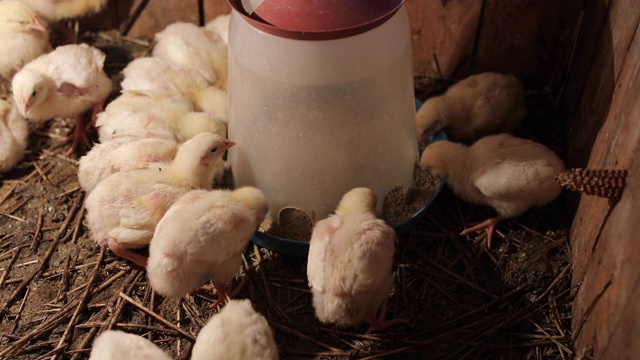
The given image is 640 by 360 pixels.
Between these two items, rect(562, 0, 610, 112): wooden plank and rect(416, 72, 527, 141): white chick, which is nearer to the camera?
rect(562, 0, 610, 112): wooden plank

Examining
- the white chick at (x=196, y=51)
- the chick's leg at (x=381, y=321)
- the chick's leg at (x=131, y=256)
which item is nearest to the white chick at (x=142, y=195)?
the chick's leg at (x=131, y=256)

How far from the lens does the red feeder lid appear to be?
6.50ft

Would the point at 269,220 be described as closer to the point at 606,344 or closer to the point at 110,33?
the point at 606,344

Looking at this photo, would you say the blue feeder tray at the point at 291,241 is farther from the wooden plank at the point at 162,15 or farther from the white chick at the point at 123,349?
the wooden plank at the point at 162,15

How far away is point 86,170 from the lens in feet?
7.88

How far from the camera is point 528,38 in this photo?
295 cm

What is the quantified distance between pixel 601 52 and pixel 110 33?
7.85 ft

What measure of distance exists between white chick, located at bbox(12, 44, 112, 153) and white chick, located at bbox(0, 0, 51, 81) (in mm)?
141

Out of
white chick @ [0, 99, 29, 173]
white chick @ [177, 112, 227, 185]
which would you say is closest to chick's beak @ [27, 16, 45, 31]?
white chick @ [0, 99, 29, 173]

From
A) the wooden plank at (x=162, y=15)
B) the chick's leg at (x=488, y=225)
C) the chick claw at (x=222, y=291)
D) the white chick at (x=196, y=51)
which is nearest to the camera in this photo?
the chick claw at (x=222, y=291)

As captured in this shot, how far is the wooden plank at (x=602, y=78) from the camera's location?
216 cm

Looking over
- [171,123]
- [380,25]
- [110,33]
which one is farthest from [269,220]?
[110,33]

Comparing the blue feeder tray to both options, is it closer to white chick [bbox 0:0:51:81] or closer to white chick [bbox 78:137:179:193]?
white chick [bbox 78:137:179:193]

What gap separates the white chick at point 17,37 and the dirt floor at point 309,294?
1.95 feet
